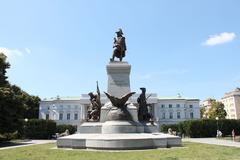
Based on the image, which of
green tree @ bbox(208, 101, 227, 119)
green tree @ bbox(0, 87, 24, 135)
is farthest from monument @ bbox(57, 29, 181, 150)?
green tree @ bbox(208, 101, 227, 119)

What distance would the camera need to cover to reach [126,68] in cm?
2184

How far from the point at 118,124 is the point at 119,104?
77.0 inches

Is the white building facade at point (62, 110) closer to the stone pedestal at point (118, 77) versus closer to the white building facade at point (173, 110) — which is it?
the white building facade at point (173, 110)

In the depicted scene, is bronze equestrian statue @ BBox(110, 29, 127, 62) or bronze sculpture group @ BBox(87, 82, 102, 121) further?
bronze equestrian statue @ BBox(110, 29, 127, 62)

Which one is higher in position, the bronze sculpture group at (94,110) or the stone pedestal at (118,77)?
the stone pedestal at (118,77)

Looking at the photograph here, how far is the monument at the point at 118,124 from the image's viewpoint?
14844 mm

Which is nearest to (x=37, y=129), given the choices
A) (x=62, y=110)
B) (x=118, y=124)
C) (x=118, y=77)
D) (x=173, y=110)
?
(x=118, y=77)

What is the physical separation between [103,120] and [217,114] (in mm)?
76926

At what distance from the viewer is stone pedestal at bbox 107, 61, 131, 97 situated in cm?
2150

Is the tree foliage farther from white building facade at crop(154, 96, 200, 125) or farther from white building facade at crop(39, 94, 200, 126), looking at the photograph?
white building facade at crop(154, 96, 200, 125)

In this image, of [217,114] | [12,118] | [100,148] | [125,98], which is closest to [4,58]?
[12,118]

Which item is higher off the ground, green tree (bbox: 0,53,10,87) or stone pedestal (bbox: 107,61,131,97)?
green tree (bbox: 0,53,10,87)

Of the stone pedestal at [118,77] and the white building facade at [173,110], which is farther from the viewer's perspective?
the white building facade at [173,110]

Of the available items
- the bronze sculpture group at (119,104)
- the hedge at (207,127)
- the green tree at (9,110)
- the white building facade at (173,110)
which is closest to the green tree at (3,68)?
the green tree at (9,110)
